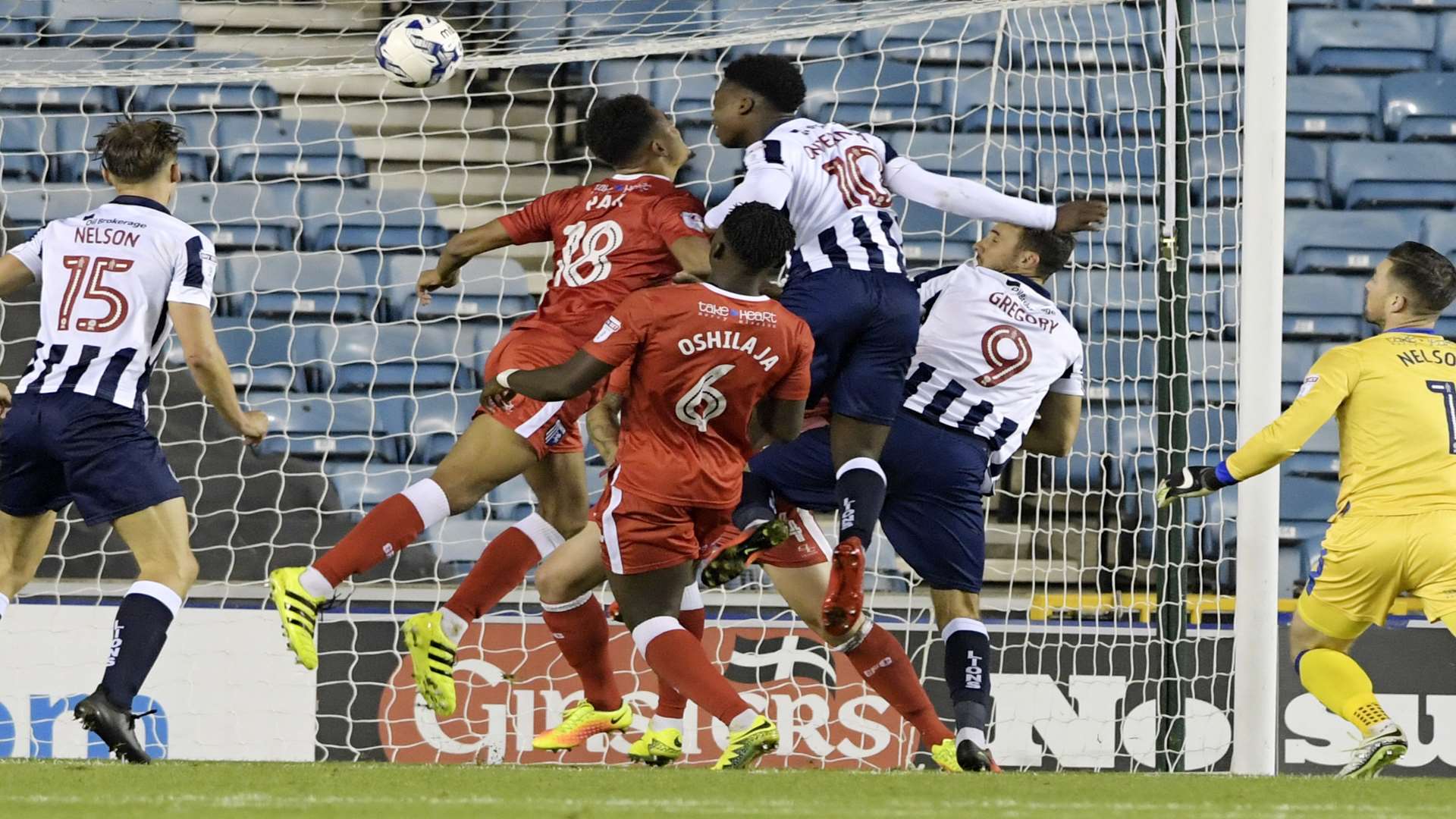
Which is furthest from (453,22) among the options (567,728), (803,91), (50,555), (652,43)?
(567,728)

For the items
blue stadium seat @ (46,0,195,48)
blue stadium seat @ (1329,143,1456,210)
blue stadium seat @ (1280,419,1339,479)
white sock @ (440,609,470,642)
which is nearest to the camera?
white sock @ (440,609,470,642)

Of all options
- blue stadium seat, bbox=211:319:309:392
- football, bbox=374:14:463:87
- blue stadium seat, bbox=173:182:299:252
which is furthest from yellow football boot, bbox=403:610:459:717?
blue stadium seat, bbox=173:182:299:252

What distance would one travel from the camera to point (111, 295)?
4965 millimetres

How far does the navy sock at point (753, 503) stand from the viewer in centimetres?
530

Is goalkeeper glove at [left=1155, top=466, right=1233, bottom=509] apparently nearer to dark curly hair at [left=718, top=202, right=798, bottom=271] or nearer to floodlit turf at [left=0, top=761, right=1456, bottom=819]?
floodlit turf at [left=0, top=761, right=1456, bottom=819]

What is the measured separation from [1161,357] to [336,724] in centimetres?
355

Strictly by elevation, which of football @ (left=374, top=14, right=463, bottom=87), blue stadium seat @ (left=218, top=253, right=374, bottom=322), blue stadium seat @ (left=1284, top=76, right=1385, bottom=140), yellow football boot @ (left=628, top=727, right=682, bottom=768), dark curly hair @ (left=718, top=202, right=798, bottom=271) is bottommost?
yellow football boot @ (left=628, top=727, right=682, bottom=768)

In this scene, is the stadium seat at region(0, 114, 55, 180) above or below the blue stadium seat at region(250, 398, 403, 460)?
above

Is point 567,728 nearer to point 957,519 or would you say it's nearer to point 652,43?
point 957,519

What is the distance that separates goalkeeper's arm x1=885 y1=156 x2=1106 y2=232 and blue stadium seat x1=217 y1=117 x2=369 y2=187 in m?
4.25

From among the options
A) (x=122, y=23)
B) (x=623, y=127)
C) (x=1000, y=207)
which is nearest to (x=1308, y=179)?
(x=1000, y=207)

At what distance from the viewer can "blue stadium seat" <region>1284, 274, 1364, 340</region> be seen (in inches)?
351

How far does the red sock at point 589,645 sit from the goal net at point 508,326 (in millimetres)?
1334

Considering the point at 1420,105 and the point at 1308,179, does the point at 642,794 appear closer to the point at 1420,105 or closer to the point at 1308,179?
the point at 1308,179
